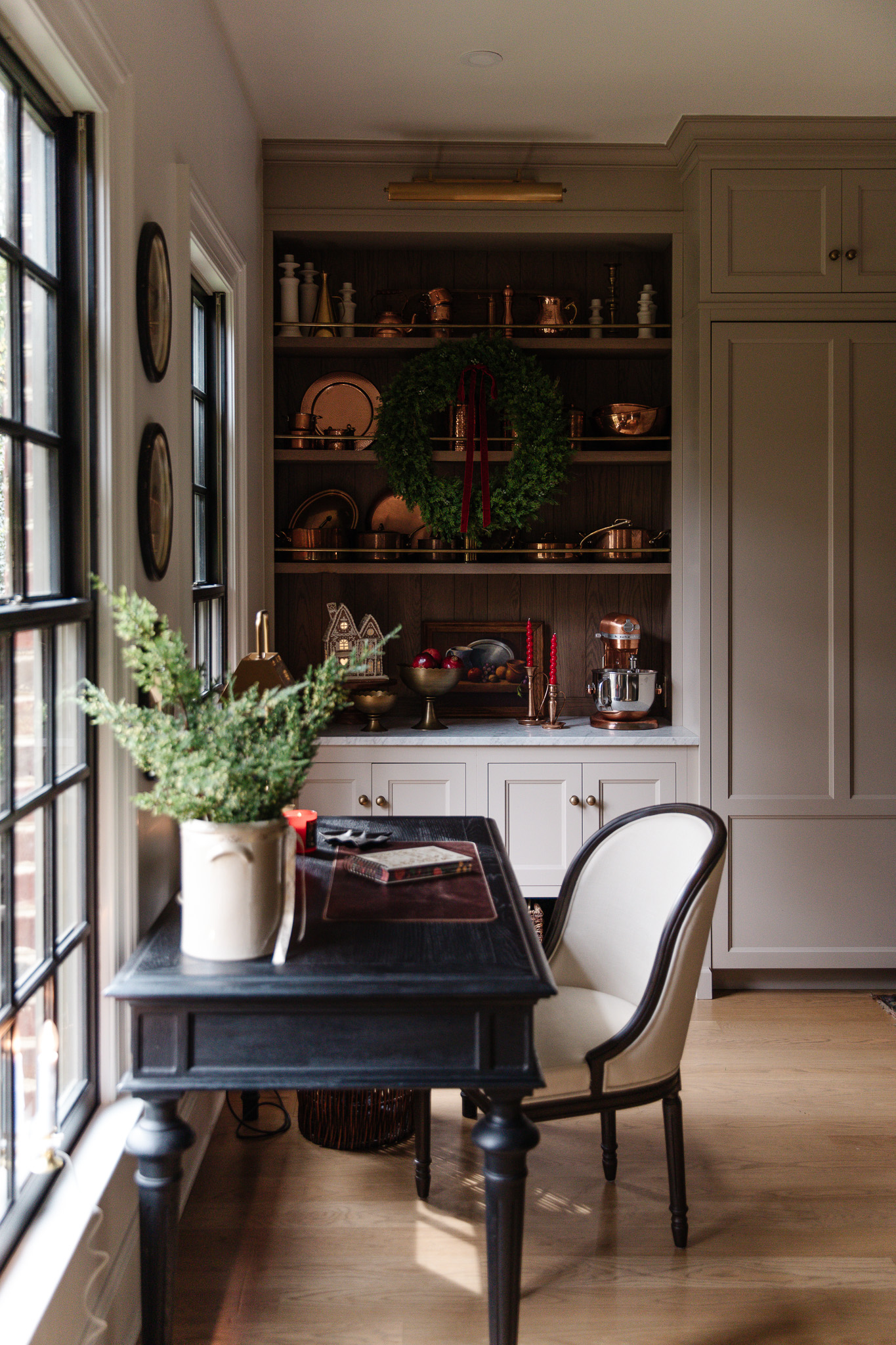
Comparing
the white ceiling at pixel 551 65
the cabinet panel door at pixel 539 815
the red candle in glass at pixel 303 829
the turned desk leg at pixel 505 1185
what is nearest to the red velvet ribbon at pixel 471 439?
the white ceiling at pixel 551 65

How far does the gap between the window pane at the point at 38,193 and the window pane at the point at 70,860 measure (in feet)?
2.82

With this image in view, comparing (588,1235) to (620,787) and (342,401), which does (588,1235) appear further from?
(342,401)

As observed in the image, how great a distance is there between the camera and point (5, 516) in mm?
1532

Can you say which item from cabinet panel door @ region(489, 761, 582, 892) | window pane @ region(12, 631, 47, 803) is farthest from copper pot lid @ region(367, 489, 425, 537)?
window pane @ region(12, 631, 47, 803)

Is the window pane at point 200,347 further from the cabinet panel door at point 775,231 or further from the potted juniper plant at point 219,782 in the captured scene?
the cabinet panel door at point 775,231

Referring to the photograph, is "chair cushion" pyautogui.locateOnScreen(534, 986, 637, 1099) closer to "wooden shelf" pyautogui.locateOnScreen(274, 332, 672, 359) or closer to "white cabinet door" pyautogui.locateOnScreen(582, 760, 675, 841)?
"white cabinet door" pyautogui.locateOnScreen(582, 760, 675, 841)

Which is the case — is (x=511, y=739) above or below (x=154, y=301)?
below

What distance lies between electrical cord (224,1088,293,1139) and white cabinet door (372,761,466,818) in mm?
1029

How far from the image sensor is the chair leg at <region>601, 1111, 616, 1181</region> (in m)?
2.42

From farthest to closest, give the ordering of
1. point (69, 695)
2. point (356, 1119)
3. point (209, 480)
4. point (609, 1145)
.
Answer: point (209, 480), point (356, 1119), point (609, 1145), point (69, 695)

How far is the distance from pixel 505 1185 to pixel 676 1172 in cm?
77

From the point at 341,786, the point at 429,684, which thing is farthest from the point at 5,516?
the point at 429,684

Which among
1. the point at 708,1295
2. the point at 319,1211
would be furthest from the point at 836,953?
the point at 319,1211

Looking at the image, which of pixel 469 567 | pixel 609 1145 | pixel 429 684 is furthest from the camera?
pixel 469 567
